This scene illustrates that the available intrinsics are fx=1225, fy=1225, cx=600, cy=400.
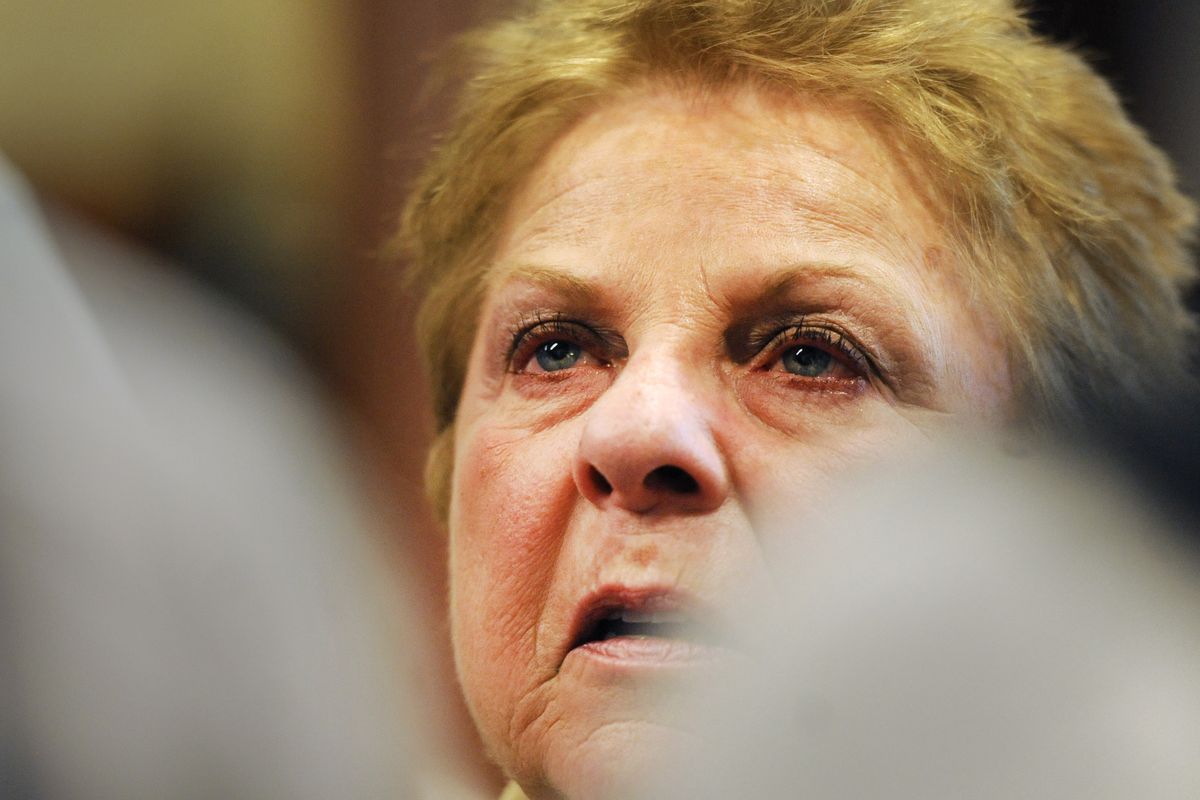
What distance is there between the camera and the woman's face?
0.91m

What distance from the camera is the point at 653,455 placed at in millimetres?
898

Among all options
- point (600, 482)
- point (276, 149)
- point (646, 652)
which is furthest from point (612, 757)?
point (276, 149)

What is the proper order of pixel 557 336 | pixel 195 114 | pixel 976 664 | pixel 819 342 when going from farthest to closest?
pixel 195 114 → pixel 557 336 → pixel 819 342 → pixel 976 664

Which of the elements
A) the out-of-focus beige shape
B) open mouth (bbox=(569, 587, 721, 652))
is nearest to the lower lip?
open mouth (bbox=(569, 587, 721, 652))

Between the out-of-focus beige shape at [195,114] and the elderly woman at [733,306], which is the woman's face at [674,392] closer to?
the elderly woman at [733,306]

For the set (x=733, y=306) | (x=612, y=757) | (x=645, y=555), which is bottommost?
(x=612, y=757)

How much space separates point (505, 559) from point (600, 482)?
14 centimetres

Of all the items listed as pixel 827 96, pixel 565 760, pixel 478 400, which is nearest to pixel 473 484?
pixel 478 400

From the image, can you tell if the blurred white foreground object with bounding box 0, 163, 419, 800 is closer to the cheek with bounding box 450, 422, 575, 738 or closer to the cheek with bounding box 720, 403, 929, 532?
the cheek with bounding box 450, 422, 575, 738

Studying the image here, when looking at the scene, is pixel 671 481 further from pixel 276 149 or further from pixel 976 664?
pixel 276 149

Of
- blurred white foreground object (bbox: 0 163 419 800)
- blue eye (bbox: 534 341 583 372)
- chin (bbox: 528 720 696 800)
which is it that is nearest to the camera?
chin (bbox: 528 720 696 800)

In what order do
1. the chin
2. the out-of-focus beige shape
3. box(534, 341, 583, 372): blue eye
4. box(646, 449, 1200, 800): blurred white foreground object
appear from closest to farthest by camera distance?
box(646, 449, 1200, 800): blurred white foreground object, the chin, box(534, 341, 583, 372): blue eye, the out-of-focus beige shape

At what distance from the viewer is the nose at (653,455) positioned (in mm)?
900

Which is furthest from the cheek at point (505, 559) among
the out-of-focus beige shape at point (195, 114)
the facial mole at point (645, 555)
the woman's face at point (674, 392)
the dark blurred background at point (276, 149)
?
the out-of-focus beige shape at point (195, 114)
